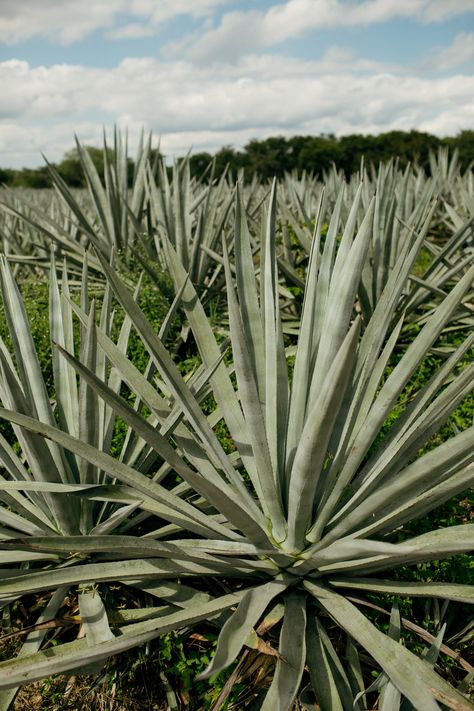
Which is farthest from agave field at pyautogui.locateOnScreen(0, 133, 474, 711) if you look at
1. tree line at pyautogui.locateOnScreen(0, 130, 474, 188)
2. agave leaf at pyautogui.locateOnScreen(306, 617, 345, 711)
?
tree line at pyautogui.locateOnScreen(0, 130, 474, 188)

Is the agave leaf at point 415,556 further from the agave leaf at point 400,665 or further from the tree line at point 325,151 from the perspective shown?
the tree line at point 325,151

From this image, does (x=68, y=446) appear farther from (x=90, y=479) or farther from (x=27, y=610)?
(x=27, y=610)

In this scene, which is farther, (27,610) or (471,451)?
(27,610)

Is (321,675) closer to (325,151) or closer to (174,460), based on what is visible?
(174,460)

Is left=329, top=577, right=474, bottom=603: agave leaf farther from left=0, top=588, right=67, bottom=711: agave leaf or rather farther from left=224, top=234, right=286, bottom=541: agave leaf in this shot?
left=0, top=588, right=67, bottom=711: agave leaf

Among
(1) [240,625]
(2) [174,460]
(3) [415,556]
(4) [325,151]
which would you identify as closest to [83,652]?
(1) [240,625]

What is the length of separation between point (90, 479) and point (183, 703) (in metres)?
0.81

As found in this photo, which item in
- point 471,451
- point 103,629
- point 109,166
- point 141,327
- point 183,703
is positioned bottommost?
point 183,703

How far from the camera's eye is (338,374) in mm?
1270

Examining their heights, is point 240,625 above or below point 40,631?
above

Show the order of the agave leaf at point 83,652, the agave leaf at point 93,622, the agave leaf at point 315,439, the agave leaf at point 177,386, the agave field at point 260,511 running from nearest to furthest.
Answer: the agave leaf at point 315,439 → the agave leaf at point 83,652 → the agave field at point 260,511 → the agave leaf at point 93,622 → the agave leaf at point 177,386

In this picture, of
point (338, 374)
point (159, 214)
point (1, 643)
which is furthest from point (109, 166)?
point (338, 374)

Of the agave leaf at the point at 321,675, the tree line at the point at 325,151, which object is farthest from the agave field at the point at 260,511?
the tree line at the point at 325,151

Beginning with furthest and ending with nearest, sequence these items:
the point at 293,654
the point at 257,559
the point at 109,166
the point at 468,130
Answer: the point at 468,130 < the point at 109,166 < the point at 257,559 < the point at 293,654
